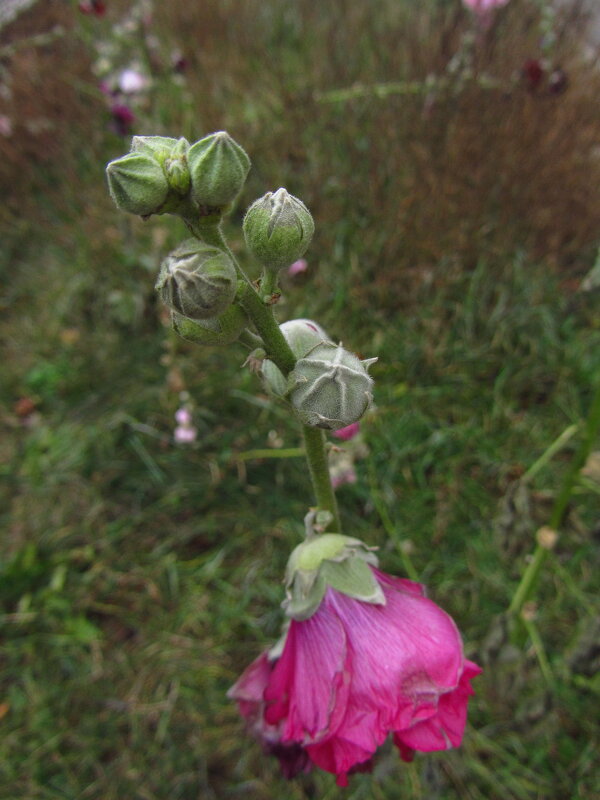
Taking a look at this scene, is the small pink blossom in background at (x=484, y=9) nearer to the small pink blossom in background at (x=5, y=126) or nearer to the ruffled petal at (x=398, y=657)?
the ruffled petal at (x=398, y=657)

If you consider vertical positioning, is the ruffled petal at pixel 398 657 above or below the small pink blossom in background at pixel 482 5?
below

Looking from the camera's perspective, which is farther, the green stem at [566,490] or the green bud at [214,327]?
the green stem at [566,490]

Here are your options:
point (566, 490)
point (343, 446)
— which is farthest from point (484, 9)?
point (566, 490)

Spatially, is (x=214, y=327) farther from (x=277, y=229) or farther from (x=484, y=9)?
(x=484, y=9)

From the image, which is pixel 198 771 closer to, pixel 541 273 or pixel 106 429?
pixel 106 429

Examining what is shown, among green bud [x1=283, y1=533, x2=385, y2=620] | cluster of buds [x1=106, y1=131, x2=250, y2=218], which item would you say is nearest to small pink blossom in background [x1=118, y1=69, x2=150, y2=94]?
cluster of buds [x1=106, y1=131, x2=250, y2=218]

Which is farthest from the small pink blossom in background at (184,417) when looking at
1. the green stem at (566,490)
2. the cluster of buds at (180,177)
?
the cluster of buds at (180,177)

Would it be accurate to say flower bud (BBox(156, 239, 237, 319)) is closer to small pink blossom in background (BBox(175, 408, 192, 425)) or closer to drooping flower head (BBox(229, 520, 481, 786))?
drooping flower head (BBox(229, 520, 481, 786))
